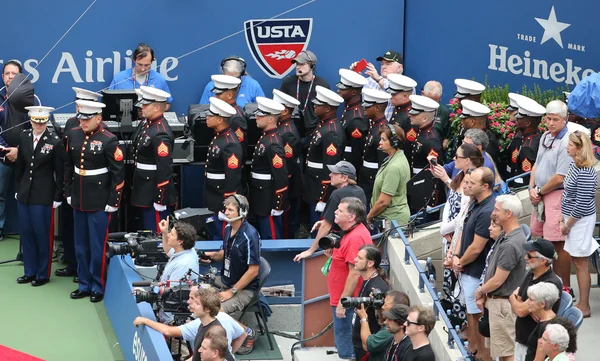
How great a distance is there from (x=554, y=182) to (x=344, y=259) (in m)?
1.95

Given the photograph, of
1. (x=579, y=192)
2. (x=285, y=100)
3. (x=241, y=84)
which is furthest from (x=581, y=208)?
(x=241, y=84)

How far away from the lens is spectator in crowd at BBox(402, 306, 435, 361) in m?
8.16

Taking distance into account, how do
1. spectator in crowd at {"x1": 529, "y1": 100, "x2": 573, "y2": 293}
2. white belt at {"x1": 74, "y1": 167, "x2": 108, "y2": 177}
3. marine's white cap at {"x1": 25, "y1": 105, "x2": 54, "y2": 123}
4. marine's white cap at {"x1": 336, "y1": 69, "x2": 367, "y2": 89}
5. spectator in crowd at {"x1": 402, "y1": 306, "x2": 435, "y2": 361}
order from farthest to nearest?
marine's white cap at {"x1": 336, "y1": 69, "x2": 367, "y2": 89} < marine's white cap at {"x1": 25, "y1": 105, "x2": 54, "y2": 123} < white belt at {"x1": 74, "y1": 167, "x2": 108, "y2": 177} < spectator in crowd at {"x1": 529, "y1": 100, "x2": 573, "y2": 293} < spectator in crowd at {"x1": 402, "y1": 306, "x2": 435, "y2": 361}

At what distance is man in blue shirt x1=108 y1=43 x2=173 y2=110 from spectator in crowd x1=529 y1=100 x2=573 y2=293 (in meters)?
4.87

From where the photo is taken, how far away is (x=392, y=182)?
1080 centimetres

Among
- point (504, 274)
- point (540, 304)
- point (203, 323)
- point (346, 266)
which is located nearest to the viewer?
point (540, 304)

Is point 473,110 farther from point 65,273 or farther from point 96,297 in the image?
point 65,273

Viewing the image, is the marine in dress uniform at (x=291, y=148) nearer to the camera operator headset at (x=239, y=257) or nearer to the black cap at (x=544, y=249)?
the camera operator headset at (x=239, y=257)

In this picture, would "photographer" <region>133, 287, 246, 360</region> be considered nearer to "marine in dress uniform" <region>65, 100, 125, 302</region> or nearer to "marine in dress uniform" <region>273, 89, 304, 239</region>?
"marine in dress uniform" <region>65, 100, 125, 302</region>

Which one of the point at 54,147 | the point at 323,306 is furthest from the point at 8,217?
the point at 323,306

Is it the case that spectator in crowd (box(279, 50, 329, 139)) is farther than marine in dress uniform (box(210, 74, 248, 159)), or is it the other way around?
spectator in crowd (box(279, 50, 329, 139))

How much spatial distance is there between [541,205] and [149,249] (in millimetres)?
3497

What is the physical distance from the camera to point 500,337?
8.75 m

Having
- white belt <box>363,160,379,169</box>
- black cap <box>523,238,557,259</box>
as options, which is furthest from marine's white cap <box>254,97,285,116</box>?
black cap <box>523,238,557,259</box>
